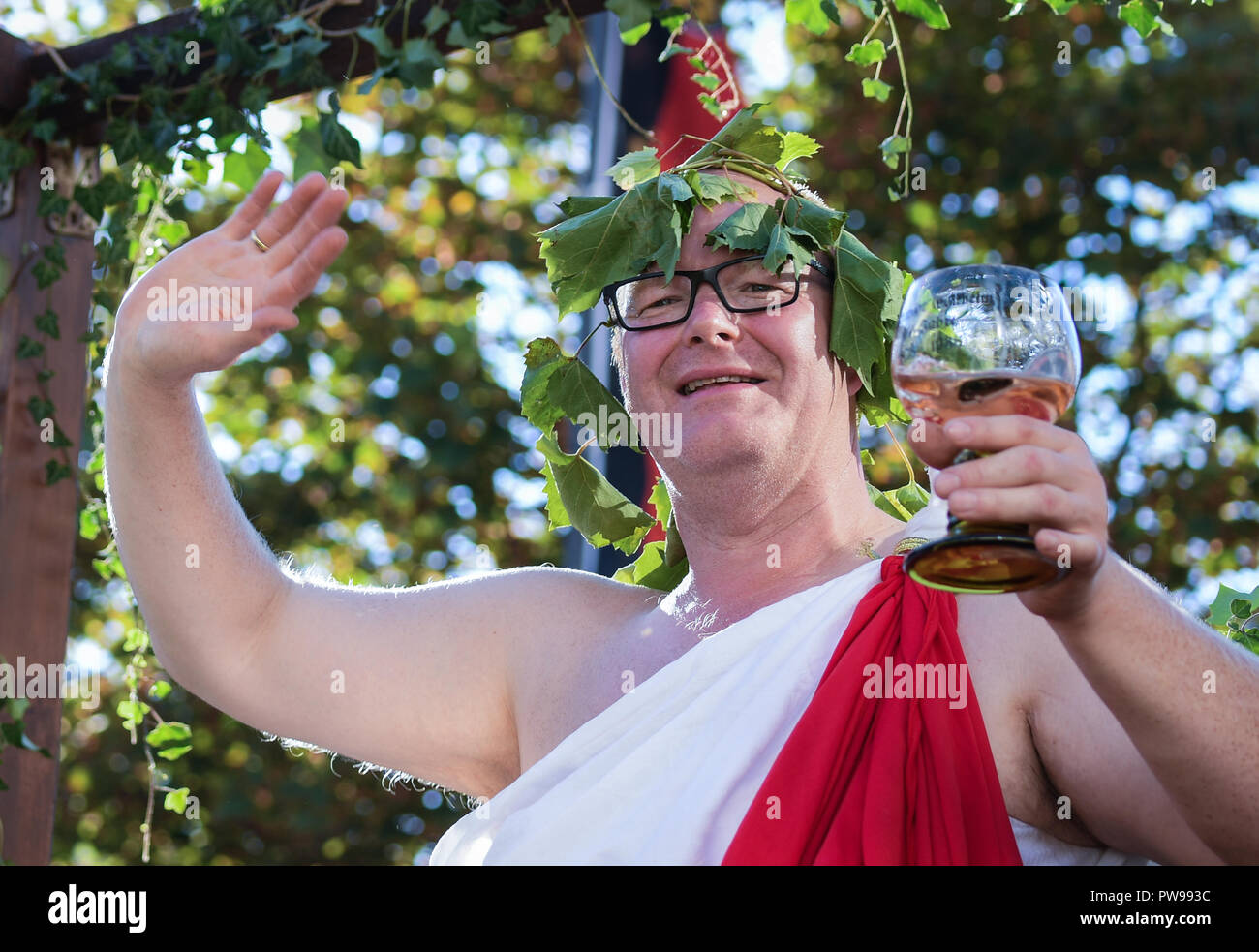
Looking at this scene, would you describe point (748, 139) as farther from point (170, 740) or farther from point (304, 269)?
point (170, 740)

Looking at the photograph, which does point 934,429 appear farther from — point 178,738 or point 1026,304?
point 178,738

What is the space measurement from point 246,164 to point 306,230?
1.23m

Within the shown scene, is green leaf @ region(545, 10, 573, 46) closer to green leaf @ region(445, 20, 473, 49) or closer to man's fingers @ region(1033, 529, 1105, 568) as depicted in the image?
green leaf @ region(445, 20, 473, 49)

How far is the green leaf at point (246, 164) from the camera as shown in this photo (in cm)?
333

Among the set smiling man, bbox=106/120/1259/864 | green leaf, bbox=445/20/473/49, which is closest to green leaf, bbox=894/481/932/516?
smiling man, bbox=106/120/1259/864

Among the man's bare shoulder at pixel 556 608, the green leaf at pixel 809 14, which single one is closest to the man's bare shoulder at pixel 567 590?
the man's bare shoulder at pixel 556 608

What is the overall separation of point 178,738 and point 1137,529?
20.0 feet

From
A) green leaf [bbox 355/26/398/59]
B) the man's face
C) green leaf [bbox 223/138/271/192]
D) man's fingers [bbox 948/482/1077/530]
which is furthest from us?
green leaf [bbox 223/138/271/192]

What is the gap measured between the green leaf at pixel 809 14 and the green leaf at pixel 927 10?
0.15 metres

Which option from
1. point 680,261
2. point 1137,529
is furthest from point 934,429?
point 1137,529

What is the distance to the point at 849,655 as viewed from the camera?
7.08 feet

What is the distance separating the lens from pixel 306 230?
7.23ft

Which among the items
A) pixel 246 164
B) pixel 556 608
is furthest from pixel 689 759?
pixel 246 164

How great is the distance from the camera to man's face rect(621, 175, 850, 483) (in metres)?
2.51
